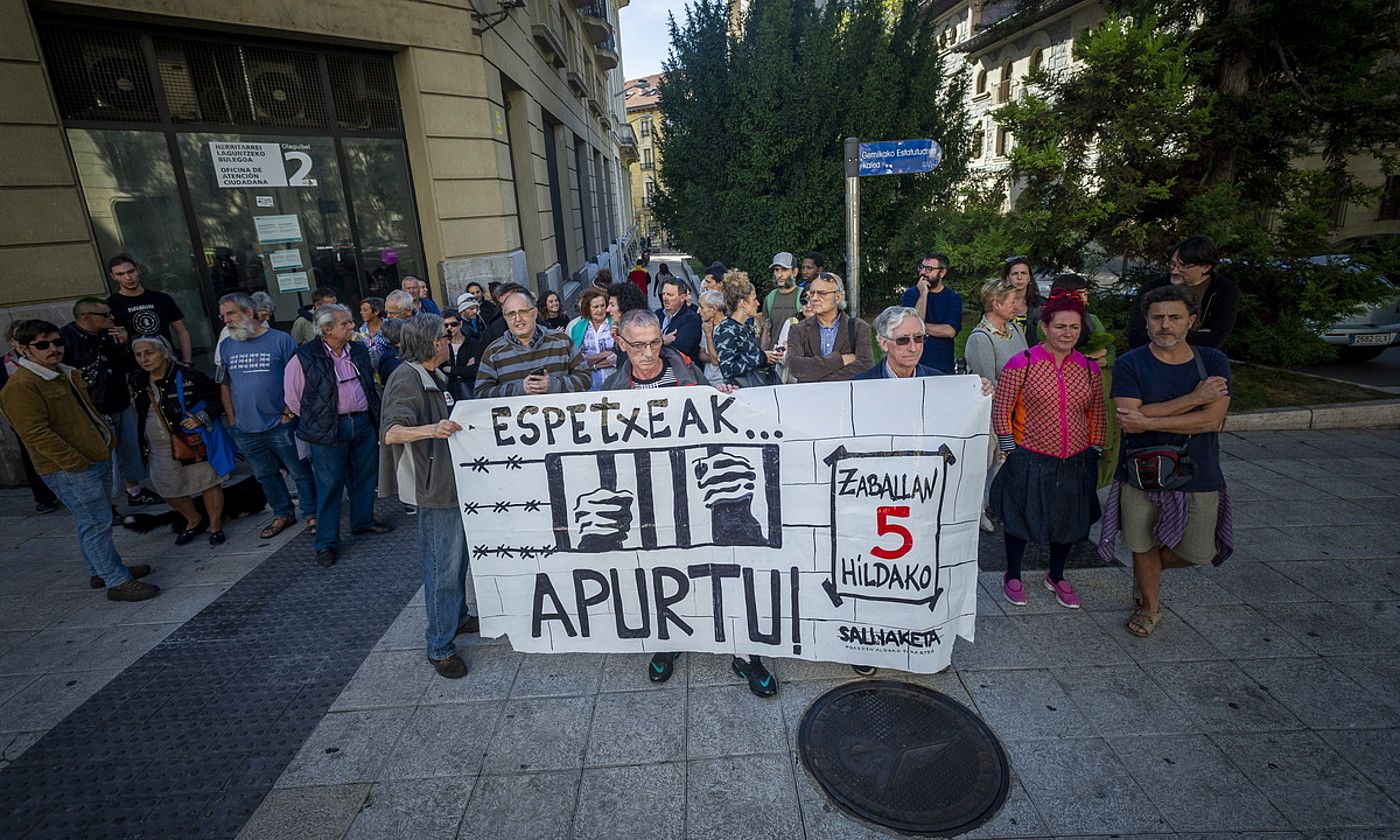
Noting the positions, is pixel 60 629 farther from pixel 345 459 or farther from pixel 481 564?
pixel 481 564

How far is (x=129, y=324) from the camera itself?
6.18m

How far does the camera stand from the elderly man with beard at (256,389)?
200 inches

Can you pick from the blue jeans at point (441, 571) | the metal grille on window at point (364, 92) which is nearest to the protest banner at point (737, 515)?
the blue jeans at point (441, 571)

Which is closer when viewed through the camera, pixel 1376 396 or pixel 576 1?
pixel 1376 396

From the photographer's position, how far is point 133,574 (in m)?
4.80

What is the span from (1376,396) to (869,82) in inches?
323

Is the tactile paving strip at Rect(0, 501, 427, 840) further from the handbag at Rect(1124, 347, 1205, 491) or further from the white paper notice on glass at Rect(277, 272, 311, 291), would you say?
the white paper notice on glass at Rect(277, 272, 311, 291)

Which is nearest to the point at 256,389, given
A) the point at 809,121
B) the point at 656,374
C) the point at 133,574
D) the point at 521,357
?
the point at 133,574

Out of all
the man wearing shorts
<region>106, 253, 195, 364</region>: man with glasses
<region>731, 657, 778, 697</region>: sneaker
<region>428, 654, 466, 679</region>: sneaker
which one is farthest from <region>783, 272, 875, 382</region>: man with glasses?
<region>106, 253, 195, 364</region>: man with glasses

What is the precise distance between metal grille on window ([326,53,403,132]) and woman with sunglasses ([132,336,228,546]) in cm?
507

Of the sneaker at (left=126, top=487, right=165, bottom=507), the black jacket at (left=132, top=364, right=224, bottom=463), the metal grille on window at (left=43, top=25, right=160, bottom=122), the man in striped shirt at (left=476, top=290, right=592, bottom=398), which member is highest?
the metal grille on window at (left=43, top=25, right=160, bottom=122)

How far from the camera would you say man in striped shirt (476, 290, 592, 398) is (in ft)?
13.0

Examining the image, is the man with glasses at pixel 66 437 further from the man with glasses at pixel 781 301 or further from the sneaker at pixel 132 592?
the man with glasses at pixel 781 301

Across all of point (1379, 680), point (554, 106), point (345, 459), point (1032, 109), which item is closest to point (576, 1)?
point (554, 106)
